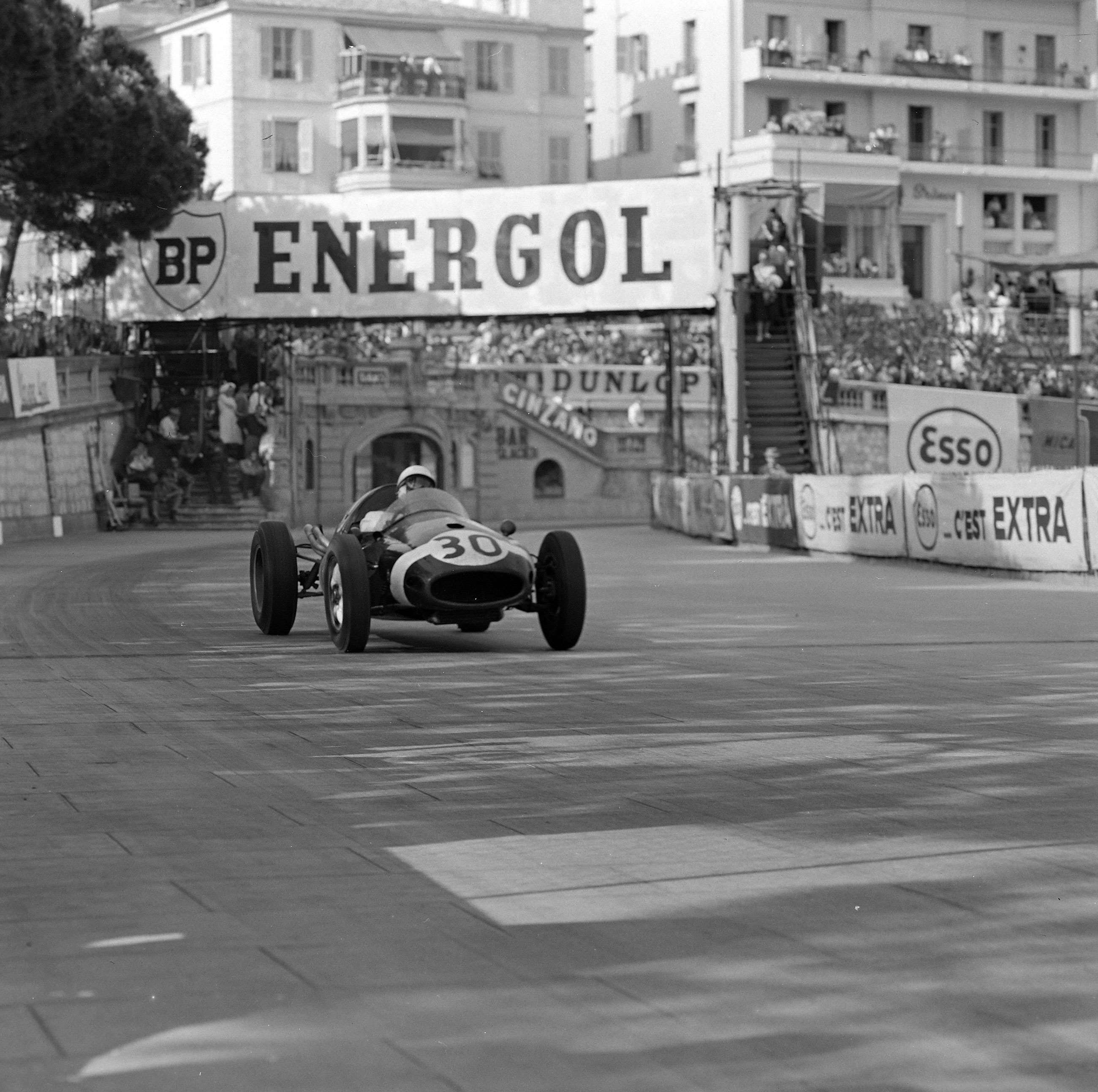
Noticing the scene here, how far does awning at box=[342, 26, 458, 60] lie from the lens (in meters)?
74.0

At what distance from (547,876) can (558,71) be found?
73400mm

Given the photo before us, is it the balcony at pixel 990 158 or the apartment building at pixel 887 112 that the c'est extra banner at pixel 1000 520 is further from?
the balcony at pixel 990 158

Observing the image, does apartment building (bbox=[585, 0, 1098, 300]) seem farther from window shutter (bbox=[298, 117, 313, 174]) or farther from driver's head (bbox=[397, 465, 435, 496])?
driver's head (bbox=[397, 465, 435, 496])

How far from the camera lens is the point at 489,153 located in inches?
3009

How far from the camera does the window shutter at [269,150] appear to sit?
7338 centimetres

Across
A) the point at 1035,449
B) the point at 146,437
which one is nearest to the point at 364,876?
the point at 1035,449

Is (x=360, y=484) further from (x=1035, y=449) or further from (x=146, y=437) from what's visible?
(x=1035, y=449)

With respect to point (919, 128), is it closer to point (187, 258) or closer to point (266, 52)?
point (266, 52)

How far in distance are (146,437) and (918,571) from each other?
1003 inches

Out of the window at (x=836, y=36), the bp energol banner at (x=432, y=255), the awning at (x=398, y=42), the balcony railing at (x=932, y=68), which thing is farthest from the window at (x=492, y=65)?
the bp energol banner at (x=432, y=255)

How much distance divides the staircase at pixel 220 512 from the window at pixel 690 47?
31.7m

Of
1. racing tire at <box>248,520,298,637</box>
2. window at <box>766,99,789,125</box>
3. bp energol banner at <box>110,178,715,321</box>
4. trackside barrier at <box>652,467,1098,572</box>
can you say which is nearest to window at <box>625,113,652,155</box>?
window at <box>766,99,789,125</box>

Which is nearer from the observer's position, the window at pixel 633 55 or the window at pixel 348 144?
the window at pixel 348 144

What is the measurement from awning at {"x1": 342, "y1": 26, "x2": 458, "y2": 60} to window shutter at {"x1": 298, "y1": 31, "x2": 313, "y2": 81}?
1284mm
